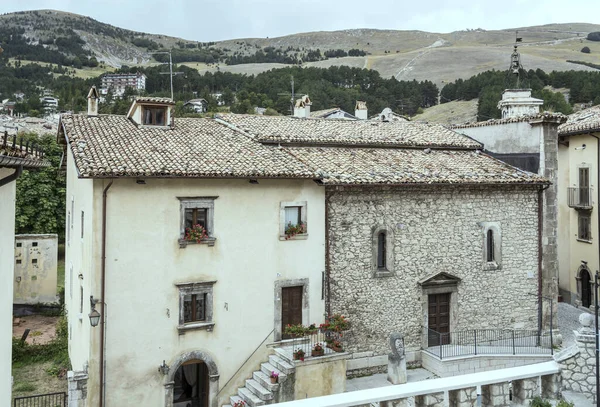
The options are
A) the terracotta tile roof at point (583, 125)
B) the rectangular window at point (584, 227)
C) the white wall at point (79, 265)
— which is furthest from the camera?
the rectangular window at point (584, 227)

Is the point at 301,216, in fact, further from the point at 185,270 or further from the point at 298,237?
the point at 185,270

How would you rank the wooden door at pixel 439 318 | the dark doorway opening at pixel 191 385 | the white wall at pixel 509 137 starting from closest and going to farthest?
1. the dark doorway opening at pixel 191 385
2. the wooden door at pixel 439 318
3. the white wall at pixel 509 137

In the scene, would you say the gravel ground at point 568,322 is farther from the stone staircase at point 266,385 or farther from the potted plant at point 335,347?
the stone staircase at point 266,385

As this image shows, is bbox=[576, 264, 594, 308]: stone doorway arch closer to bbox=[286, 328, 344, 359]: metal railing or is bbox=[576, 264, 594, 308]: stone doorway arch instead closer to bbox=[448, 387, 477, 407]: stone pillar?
bbox=[286, 328, 344, 359]: metal railing

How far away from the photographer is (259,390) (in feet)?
48.5

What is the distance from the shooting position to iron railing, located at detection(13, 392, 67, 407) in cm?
1554

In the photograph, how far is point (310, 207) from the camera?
16.8m

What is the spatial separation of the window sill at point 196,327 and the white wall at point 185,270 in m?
0.14

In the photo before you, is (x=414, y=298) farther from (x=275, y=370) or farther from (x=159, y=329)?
(x=159, y=329)

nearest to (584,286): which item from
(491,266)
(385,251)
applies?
(491,266)

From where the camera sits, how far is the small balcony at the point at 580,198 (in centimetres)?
2572

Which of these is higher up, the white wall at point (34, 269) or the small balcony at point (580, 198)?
the small balcony at point (580, 198)

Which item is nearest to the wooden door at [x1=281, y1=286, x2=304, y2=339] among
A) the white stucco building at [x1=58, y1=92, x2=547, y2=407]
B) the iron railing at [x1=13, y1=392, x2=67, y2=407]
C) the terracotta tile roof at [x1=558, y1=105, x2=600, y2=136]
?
the white stucco building at [x1=58, y1=92, x2=547, y2=407]

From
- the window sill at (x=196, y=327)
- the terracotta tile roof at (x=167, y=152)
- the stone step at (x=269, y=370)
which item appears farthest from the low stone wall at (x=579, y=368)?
the window sill at (x=196, y=327)
